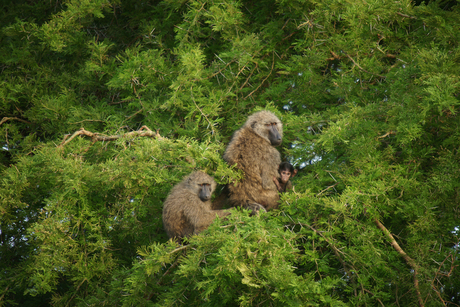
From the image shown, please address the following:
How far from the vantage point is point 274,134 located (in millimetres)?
5707

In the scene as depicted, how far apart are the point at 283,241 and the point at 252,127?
2410mm

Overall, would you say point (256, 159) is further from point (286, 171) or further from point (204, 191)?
point (204, 191)

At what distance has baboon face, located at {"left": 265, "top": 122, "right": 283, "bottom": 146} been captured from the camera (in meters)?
5.69

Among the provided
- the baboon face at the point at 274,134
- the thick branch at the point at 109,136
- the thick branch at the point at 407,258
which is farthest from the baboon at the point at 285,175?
the thick branch at the point at 407,258

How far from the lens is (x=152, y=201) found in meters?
5.11

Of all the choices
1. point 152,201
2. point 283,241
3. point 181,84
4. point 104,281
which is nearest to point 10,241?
point 104,281

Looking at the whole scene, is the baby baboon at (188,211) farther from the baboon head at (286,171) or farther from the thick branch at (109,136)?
the baboon head at (286,171)

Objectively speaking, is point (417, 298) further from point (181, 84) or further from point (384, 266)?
point (181, 84)

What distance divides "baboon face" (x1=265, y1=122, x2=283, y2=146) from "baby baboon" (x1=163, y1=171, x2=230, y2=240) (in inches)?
41.9

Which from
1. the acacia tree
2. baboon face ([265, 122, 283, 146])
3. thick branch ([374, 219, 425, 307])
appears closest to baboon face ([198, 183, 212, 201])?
the acacia tree

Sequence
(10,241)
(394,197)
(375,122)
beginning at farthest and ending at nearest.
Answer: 1. (10,241)
2. (375,122)
3. (394,197)

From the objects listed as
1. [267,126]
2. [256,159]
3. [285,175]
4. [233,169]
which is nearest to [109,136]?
[233,169]

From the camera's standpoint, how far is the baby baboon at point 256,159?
5164 mm

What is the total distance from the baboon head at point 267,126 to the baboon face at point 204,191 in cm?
106
